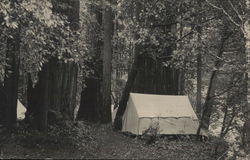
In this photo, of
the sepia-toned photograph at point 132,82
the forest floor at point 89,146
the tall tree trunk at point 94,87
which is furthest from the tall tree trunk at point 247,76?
the tall tree trunk at point 94,87

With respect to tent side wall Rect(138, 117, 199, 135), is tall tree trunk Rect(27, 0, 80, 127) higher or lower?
higher

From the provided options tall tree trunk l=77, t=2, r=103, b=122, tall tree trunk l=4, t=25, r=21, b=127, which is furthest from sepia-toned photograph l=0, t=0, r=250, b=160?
tall tree trunk l=77, t=2, r=103, b=122

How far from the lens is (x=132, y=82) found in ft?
54.7

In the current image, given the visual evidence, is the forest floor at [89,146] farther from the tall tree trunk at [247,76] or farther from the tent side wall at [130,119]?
the tall tree trunk at [247,76]

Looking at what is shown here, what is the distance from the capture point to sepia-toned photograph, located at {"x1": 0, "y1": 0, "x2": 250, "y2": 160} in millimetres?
9672

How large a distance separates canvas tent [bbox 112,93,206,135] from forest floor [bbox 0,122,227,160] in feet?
1.94

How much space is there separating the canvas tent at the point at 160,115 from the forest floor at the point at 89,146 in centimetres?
59

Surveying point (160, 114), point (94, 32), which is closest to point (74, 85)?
point (160, 114)

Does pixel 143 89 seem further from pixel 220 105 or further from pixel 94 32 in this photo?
pixel 220 105

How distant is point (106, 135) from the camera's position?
15.0m

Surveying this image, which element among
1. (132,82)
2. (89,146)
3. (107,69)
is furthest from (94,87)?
(89,146)

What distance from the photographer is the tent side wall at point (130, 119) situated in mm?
15080

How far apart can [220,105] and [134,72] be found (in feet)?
17.6

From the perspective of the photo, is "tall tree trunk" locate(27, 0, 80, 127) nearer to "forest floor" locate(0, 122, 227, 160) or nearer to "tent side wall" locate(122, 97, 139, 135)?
"forest floor" locate(0, 122, 227, 160)
